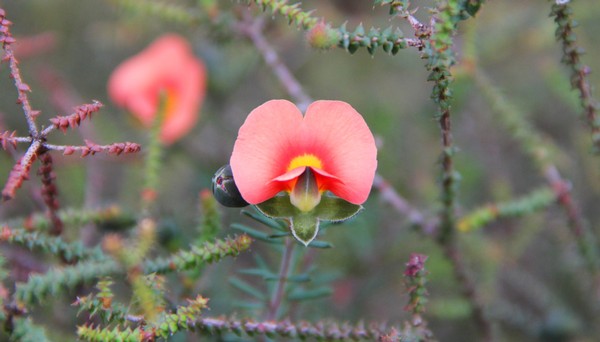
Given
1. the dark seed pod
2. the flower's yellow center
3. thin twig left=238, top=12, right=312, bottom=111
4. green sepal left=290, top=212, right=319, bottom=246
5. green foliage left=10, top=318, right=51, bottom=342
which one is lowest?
green foliage left=10, top=318, right=51, bottom=342

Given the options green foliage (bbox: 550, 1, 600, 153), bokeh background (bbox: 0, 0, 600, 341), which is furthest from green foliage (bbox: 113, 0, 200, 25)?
green foliage (bbox: 550, 1, 600, 153)

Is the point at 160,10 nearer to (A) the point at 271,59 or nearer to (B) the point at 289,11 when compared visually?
(A) the point at 271,59

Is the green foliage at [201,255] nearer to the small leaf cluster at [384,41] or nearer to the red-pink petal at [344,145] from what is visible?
the red-pink petal at [344,145]

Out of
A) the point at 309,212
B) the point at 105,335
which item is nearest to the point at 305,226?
the point at 309,212

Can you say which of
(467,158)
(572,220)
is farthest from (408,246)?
(572,220)

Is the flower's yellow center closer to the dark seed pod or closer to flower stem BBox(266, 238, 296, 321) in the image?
the dark seed pod

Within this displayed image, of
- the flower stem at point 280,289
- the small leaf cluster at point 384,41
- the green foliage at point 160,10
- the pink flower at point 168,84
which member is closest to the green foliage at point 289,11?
the small leaf cluster at point 384,41
